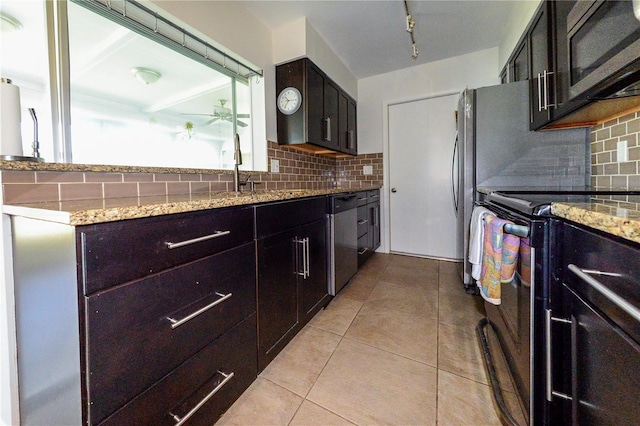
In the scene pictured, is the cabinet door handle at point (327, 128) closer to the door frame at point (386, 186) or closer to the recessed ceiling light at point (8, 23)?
the door frame at point (386, 186)

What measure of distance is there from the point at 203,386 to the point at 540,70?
2.53 meters

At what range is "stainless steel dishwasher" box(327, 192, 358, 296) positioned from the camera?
183 centimetres

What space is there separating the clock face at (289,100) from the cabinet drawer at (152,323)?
168 centimetres

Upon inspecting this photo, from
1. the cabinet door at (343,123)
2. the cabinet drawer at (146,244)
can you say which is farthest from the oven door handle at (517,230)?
the cabinet door at (343,123)

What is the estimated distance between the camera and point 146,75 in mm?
1655

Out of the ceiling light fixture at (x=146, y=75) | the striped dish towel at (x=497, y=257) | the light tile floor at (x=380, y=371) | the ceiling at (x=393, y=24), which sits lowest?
the light tile floor at (x=380, y=371)

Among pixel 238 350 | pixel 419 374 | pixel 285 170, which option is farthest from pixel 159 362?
pixel 285 170

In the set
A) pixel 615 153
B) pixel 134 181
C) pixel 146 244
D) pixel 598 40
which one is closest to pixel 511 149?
pixel 615 153

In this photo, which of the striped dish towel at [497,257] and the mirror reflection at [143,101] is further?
the mirror reflection at [143,101]

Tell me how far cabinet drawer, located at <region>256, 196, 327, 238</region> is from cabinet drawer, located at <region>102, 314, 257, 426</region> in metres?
0.42

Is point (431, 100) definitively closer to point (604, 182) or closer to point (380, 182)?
point (380, 182)

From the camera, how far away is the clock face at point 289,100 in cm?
225

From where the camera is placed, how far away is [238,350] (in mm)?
1040

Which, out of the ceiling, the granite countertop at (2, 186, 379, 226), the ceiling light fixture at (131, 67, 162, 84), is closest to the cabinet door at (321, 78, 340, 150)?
the ceiling
